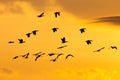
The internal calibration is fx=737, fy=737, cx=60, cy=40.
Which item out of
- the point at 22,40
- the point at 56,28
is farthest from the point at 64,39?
the point at 22,40

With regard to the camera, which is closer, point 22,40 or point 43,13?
point 43,13

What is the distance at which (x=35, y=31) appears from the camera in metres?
115

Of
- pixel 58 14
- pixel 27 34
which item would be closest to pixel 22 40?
pixel 27 34

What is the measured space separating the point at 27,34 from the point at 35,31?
3389mm

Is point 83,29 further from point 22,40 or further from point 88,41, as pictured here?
point 22,40

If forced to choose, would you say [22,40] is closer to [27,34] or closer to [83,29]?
[27,34]

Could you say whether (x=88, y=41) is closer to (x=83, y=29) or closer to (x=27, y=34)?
(x=83, y=29)

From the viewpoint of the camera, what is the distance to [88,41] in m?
115

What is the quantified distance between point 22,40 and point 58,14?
11129 mm

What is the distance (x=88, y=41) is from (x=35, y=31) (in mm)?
8428

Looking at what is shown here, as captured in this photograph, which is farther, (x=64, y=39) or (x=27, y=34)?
(x=27, y=34)

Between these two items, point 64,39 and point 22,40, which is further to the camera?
point 22,40

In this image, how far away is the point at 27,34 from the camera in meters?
118

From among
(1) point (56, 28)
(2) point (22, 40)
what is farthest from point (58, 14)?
(2) point (22, 40)
